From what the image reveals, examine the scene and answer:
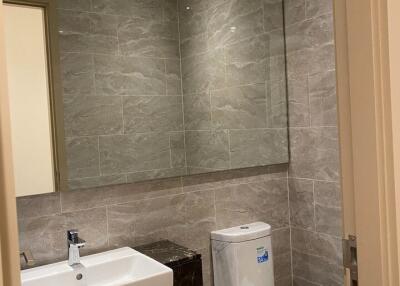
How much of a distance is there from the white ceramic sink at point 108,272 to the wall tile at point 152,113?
62 centimetres

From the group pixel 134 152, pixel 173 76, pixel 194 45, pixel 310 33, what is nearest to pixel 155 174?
pixel 134 152

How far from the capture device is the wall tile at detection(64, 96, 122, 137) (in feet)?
6.46

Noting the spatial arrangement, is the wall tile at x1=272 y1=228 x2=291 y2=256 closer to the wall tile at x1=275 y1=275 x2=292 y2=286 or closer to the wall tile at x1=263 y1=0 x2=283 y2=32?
the wall tile at x1=275 y1=275 x2=292 y2=286

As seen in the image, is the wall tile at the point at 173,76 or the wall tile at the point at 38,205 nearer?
the wall tile at the point at 38,205

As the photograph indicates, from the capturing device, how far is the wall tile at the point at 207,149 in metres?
2.38

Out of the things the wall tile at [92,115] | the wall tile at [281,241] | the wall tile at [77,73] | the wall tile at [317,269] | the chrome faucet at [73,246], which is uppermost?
the wall tile at [77,73]

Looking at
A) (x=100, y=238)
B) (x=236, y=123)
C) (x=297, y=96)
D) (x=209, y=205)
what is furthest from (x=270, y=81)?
(x=100, y=238)

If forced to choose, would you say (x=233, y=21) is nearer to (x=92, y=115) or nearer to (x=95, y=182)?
(x=92, y=115)

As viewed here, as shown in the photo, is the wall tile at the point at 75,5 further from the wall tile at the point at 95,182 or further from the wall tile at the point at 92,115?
the wall tile at the point at 95,182

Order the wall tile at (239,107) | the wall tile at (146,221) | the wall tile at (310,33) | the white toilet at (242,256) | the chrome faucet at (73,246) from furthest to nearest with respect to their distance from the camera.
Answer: the wall tile at (239,107)
the wall tile at (310,33)
the white toilet at (242,256)
the wall tile at (146,221)
the chrome faucet at (73,246)

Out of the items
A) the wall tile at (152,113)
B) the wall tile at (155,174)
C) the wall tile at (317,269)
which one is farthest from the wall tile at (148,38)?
the wall tile at (317,269)

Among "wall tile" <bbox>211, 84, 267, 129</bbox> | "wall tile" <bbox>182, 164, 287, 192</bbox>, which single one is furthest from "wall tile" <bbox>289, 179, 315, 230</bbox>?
"wall tile" <bbox>211, 84, 267, 129</bbox>

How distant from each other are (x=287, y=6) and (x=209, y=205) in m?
1.31

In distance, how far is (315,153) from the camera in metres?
2.51
